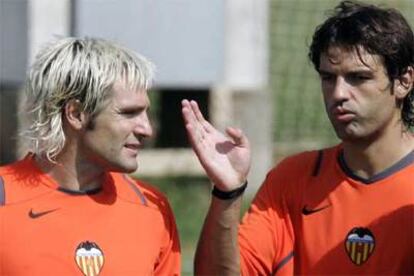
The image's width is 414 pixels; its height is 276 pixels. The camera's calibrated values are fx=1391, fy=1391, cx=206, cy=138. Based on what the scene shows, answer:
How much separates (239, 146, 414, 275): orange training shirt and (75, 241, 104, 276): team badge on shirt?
0.51m

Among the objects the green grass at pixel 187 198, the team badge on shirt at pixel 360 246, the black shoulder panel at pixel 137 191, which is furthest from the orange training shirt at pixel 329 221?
the green grass at pixel 187 198

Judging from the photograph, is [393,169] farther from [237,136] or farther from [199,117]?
[199,117]

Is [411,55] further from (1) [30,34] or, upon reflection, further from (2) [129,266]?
(1) [30,34]

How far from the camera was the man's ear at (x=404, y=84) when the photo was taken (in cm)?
458

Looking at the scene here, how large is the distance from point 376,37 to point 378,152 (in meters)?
0.38

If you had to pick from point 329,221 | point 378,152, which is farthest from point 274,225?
point 378,152

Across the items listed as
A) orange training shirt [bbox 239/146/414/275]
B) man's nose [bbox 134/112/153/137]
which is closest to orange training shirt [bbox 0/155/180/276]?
man's nose [bbox 134/112/153/137]

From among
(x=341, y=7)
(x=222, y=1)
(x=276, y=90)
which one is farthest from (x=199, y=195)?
(x=341, y=7)

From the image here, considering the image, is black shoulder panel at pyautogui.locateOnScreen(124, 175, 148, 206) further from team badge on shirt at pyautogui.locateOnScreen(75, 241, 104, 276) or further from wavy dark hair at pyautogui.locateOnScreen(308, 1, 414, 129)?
wavy dark hair at pyautogui.locateOnScreen(308, 1, 414, 129)

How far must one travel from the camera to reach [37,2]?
295 inches

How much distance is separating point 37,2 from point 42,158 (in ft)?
10.4

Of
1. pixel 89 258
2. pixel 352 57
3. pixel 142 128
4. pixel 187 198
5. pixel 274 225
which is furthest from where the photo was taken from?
pixel 187 198

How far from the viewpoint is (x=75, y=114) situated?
442 centimetres

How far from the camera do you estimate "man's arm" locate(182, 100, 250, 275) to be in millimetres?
4395
